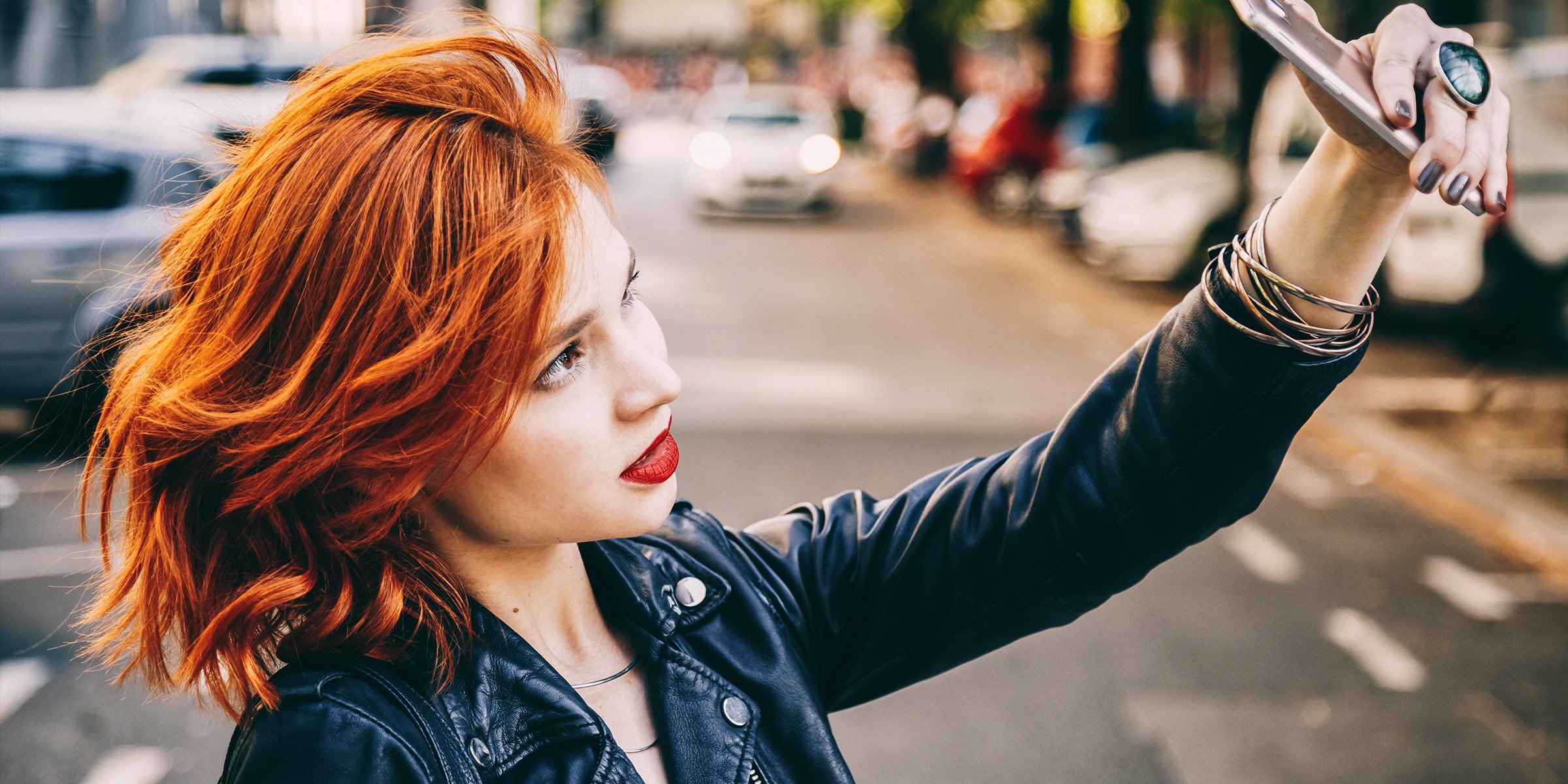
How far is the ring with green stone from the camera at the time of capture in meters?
1.02

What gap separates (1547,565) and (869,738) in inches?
130

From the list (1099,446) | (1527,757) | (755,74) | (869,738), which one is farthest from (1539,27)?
(755,74)

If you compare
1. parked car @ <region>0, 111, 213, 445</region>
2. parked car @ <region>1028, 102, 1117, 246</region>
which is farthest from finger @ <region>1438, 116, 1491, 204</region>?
parked car @ <region>1028, 102, 1117, 246</region>

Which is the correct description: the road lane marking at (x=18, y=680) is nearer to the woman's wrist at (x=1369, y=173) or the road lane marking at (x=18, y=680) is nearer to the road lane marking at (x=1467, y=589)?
the woman's wrist at (x=1369, y=173)

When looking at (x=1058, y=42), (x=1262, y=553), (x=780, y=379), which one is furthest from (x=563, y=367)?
(x=1058, y=42)

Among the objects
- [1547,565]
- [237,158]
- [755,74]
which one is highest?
[237,158]

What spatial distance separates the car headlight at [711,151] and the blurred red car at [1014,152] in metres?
3.72

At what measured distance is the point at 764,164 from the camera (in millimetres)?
17109

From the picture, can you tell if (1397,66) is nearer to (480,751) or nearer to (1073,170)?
(480,751)

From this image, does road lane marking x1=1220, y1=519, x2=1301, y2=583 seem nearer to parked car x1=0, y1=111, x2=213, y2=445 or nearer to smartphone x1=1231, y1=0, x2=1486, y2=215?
smartphone x1=1231, y1=0, x2=1486, y2=215

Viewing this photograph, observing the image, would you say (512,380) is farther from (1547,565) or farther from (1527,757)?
(1547,565)

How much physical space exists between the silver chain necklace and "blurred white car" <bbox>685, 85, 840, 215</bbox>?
52.6 feet

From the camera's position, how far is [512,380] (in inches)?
43.6

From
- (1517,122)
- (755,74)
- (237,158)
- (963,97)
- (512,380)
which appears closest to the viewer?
(512,380)
